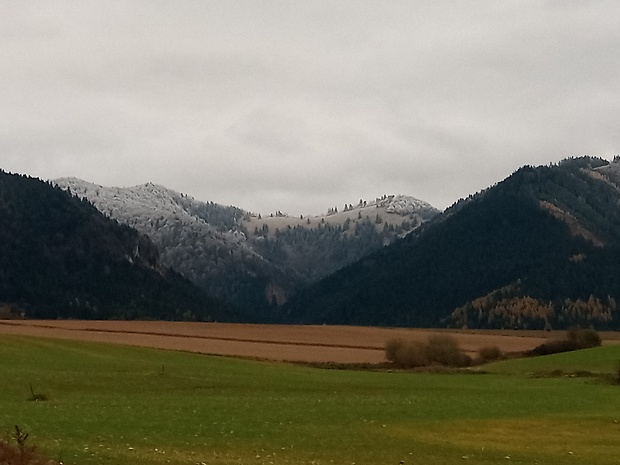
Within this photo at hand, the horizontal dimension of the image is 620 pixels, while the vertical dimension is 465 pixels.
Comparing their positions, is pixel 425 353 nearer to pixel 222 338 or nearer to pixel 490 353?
pixel 490 353

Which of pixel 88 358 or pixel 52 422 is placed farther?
pixel 88 358

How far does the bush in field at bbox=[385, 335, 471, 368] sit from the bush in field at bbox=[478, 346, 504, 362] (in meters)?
9.28

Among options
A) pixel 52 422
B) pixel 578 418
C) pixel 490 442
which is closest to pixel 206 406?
pixel 52 422

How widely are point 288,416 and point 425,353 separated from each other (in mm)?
76589

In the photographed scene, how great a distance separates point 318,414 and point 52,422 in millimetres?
15968

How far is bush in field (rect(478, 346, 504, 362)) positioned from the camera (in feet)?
438

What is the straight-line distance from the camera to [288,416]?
158 ft

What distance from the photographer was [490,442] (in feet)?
135

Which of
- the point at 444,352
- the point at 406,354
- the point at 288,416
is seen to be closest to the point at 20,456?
the point at 288,416

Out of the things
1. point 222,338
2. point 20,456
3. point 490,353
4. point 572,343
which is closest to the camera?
point 20,456

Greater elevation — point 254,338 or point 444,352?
point 254,338

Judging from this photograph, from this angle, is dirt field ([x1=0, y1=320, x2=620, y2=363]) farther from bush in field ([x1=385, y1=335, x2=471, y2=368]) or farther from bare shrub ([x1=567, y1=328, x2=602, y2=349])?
bare shrub ([x1=567, y1=328, x2=602, y2=349])

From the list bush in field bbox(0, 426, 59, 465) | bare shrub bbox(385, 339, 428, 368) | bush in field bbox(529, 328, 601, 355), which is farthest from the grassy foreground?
bush in field bbox(529, 328, 601, 355)

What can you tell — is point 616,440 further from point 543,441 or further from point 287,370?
point 287,370
